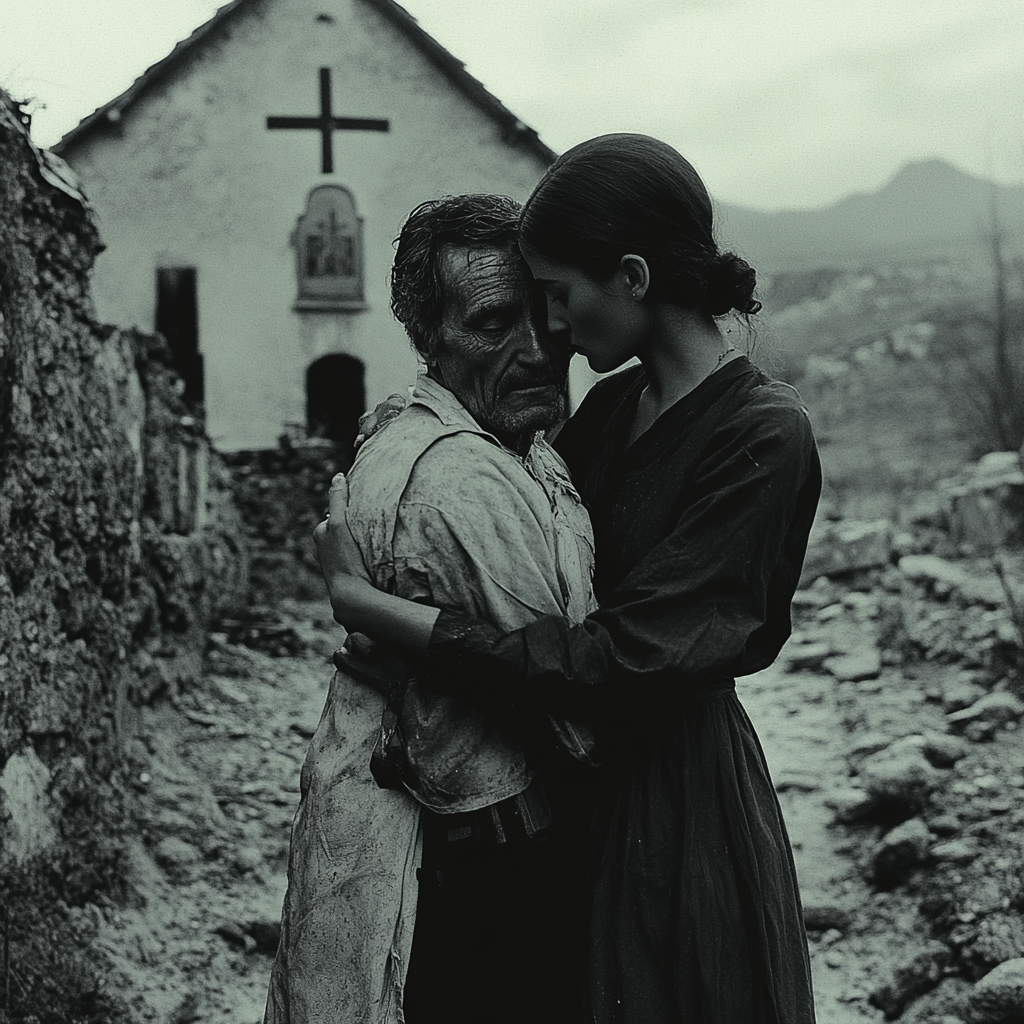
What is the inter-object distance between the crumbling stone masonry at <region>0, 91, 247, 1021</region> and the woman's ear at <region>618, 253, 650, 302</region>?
2521 mm

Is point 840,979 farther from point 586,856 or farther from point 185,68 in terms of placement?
point 185,68

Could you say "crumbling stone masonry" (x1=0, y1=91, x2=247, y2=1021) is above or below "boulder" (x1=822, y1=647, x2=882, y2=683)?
above

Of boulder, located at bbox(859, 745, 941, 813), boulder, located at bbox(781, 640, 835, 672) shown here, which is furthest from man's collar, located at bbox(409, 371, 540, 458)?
boulder, located at bbox(781, 640, 835, 672)

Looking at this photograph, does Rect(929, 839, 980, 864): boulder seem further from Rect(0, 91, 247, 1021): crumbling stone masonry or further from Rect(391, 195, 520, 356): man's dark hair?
Rect(391, 195, 520, 356): man's dark hair

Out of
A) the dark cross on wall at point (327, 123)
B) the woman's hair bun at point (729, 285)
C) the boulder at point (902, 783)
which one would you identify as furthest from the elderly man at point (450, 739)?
the dark cross on wall at point (327, 123)

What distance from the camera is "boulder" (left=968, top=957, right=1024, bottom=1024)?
400cm

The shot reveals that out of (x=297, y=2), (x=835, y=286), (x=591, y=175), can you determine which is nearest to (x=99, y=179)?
(x=297, y=2)

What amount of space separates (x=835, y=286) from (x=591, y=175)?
42226 mm

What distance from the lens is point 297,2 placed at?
15.2 m

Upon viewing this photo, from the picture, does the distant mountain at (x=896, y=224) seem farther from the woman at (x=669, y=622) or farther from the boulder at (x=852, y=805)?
the woman at (x=669, y=622)

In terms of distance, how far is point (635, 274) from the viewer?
194 cm

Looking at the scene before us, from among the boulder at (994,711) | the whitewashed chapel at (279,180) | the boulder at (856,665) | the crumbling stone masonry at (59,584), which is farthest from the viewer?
the whitewashed chapel at (279,180)

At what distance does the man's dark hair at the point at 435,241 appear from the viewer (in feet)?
6.61

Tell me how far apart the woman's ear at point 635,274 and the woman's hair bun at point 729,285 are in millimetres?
118
